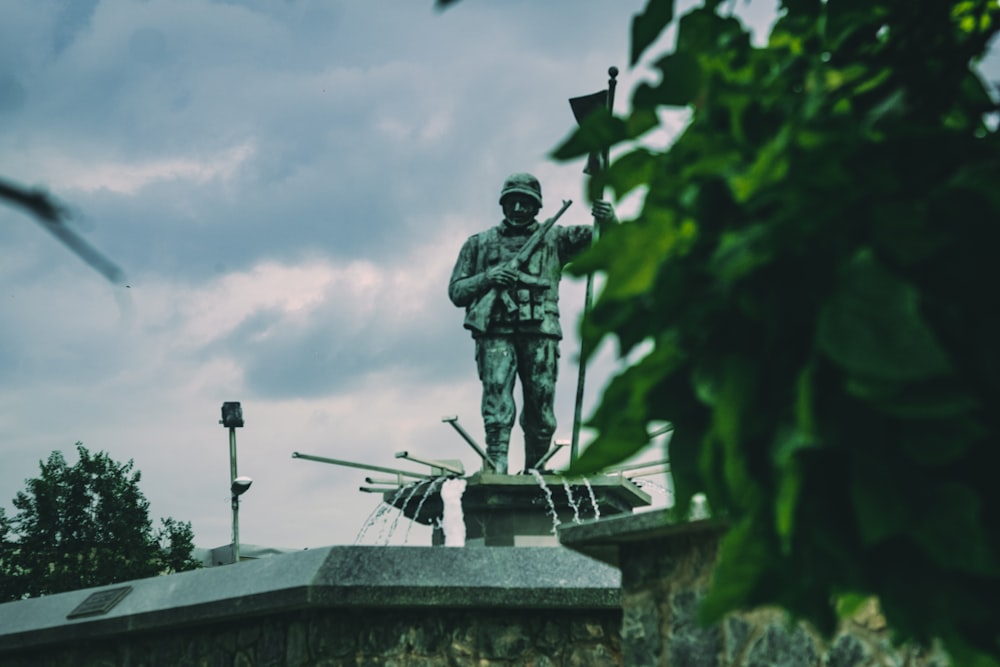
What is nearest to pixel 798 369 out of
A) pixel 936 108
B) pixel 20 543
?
pixel 936 108

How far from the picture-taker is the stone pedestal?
→ 295 inches

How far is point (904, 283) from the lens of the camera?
1.13 metres

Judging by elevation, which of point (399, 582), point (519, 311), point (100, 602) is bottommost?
point (399, 582)

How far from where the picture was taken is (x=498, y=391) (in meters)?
8.09

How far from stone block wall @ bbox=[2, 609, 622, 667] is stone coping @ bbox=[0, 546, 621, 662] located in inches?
4.8

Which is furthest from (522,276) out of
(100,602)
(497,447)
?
(100,602)

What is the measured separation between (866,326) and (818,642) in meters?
3.07

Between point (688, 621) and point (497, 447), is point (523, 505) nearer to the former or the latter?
point (497, 447)

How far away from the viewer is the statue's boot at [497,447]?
312 inches

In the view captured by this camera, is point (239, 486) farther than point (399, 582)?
Yes

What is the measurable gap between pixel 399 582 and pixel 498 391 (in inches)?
103

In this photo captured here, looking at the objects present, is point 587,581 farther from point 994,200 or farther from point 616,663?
point 994,200

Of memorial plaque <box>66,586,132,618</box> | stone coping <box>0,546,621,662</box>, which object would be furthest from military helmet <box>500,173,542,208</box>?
memorial plaque <box>66,586,132,618</box>

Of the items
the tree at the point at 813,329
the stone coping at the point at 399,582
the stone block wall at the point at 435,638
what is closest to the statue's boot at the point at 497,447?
the stone coping at the point at 399,582
